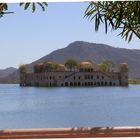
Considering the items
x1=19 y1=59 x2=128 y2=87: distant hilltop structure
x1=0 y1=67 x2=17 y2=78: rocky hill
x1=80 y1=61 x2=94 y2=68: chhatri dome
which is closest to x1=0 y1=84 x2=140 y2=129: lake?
x1=19 y1=59 x2=128 y2=87: distant hilltop structure

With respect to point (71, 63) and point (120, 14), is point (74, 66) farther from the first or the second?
point (120, 14)

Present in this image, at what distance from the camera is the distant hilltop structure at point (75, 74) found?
4.22m

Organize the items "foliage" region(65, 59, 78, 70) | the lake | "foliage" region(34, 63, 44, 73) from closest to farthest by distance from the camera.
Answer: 1. "foliage" region(34, 63, 44, 73)
2. "foliage" region(65, 59, 78, 70)
3. the lake

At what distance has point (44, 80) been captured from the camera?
445cm

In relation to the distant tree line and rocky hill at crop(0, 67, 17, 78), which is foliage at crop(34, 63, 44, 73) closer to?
the distant tree line

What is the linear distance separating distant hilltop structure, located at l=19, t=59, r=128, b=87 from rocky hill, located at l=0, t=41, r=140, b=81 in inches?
2.2

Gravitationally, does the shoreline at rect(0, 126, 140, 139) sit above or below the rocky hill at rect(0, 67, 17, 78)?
below

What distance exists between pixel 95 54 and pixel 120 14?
1331 mm

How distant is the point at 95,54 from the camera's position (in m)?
4.34

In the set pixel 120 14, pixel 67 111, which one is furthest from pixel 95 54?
pixel 67 111

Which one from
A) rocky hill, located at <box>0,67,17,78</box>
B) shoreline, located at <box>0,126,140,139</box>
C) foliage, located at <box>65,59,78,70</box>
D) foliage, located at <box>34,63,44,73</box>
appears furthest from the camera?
foliage, located at <box>65,59,78,70</box>

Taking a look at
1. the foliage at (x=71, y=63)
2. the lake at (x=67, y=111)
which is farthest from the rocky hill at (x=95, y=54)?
the lake at (x=67, y=111)

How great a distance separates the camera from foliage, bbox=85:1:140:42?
9.96 feet

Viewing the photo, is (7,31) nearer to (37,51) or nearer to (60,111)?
(37,51)
